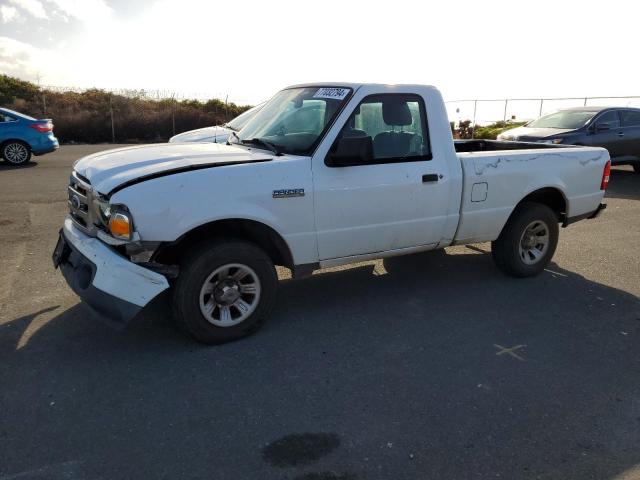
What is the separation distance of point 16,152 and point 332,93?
490 inches

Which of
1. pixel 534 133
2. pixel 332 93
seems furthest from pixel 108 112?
pixel 332 93

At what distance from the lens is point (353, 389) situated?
354 cm

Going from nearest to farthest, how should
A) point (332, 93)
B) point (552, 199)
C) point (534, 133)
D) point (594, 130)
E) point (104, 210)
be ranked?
1. point (104, 210)
2. point (332, 93)
3. point (552, 199)
4. point (534, 133)
5. point (594, 130)

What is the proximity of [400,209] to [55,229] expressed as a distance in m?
5.01

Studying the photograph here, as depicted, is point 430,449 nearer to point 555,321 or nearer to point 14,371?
point 555,321

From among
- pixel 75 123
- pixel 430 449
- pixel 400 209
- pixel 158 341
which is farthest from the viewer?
pixel 75 123

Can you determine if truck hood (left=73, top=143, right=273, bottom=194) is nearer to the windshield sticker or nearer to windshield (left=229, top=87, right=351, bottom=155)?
windshield (left=229, top=87, right=351, bottom=155)

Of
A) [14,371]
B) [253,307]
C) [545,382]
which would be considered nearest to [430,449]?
[545,382]

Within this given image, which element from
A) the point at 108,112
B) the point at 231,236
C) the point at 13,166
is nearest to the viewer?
the point at 231,236

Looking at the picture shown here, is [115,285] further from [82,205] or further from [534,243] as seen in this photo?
[534,243]

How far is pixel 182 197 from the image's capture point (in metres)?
3.71

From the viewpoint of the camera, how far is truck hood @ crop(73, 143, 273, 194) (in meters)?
3.81

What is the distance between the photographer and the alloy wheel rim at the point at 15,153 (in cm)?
1400

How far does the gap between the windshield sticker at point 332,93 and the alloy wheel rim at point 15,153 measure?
12.2 metres
